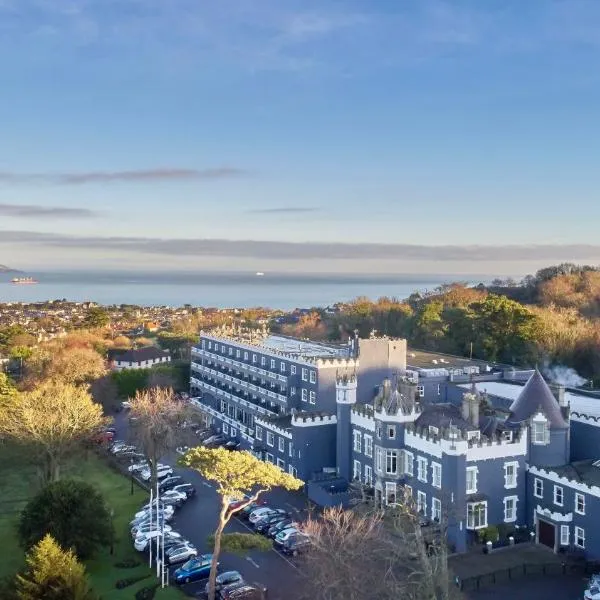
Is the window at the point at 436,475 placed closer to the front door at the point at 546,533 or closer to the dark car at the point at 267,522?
the front door at the point at 546,533

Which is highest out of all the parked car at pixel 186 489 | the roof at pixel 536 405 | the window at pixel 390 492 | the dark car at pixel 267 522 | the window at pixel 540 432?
the roof at pixel 536 405

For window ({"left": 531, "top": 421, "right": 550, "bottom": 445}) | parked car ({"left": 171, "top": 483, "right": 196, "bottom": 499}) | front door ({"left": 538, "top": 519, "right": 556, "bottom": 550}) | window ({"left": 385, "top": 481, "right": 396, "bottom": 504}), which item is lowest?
parked car ({"left": 171, "top": 483, "right": 196, "bottom": 499})

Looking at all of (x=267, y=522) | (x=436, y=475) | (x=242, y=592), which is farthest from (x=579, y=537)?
(x=242, y=592)

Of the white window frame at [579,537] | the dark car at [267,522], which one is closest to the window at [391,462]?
the dark car at [267,522]

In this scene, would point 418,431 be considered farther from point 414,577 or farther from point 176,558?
point 176,558

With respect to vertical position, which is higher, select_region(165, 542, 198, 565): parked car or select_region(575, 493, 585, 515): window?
select_region(575, 493, 585, 515): window

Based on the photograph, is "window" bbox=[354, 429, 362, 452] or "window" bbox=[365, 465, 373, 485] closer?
"window" bbox=[365, 465, 373, 485]

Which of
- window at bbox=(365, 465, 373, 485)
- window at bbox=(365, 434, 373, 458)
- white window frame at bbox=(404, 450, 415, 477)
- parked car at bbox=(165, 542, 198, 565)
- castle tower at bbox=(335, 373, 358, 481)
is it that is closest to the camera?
parked car at bbox=(165, 542, 198, 565)

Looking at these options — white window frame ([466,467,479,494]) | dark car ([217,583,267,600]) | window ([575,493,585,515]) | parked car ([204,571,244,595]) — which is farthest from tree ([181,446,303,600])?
window ([575,493,585,515])

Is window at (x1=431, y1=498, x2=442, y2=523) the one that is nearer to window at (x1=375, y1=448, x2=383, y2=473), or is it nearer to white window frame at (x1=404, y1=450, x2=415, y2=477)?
white window frame at (x1=404, y1=450, x2=415, y2=477)
